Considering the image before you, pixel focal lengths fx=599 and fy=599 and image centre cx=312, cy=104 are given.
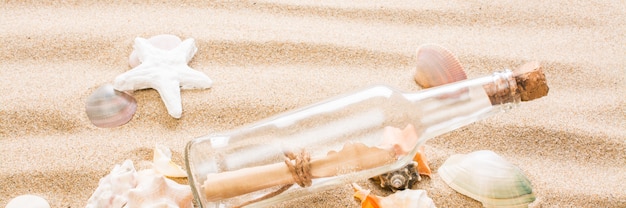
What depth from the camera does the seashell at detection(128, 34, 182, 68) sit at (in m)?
1.65

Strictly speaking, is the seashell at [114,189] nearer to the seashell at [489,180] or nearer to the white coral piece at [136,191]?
the white coral piece at [136,191]

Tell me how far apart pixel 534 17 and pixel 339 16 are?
62 centimetres

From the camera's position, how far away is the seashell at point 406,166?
1.20 meters

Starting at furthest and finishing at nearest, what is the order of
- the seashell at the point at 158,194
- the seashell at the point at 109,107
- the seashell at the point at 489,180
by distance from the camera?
1. the seashell at the point at 109,107
2. the seashell at the point at 489,180
3. the seashell at the point at 158,194

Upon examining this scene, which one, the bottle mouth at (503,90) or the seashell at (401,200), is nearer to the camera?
the bottle mouth at (503,90)

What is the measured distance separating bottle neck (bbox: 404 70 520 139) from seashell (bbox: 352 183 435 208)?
0.60 feet

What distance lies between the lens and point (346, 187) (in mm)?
1414

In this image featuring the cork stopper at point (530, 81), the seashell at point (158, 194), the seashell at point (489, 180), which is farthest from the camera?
the seashell at point (489, 180)

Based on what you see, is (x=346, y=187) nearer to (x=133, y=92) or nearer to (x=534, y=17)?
(x=133, y=92)

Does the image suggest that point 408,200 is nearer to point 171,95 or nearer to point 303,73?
point 303,73

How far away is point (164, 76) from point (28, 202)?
442 millimetres

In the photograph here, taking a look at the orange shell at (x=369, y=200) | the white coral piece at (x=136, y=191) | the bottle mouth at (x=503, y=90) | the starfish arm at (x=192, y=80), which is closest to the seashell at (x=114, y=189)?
the white coral piece at (x=136, y=191)

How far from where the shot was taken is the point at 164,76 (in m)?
1.55

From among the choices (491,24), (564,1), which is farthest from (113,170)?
(564,1)
